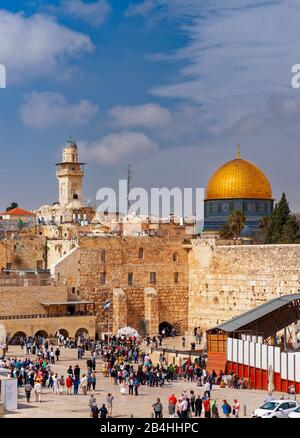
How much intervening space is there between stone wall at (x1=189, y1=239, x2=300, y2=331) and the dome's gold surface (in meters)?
12.4

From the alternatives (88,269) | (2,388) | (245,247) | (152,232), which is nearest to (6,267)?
(88,269)

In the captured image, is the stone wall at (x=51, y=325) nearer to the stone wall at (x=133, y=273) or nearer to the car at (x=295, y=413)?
the stone wall at (x=133, y=273)

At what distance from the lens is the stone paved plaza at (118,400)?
1908 centimetres

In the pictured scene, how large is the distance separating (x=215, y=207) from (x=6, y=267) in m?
16.6

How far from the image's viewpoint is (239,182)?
51469 mm

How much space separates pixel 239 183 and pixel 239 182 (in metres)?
0.09

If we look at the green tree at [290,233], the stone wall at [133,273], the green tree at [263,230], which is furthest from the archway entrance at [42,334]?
the green tree at [263,230]

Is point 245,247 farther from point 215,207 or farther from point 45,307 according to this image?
point 215,207

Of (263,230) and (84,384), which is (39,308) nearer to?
(84,384)

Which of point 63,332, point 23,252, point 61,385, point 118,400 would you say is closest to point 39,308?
point 63,332

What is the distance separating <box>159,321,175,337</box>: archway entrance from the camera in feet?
130

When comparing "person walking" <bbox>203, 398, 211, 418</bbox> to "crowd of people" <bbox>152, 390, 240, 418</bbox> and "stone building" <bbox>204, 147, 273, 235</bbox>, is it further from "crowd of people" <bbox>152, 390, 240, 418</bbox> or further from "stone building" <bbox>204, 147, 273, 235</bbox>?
Result: "stone building" <bbox>204, 147, 273, 235</bbox>

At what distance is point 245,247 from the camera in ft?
121

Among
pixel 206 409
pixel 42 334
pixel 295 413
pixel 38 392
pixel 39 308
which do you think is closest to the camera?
pixel 295 413
